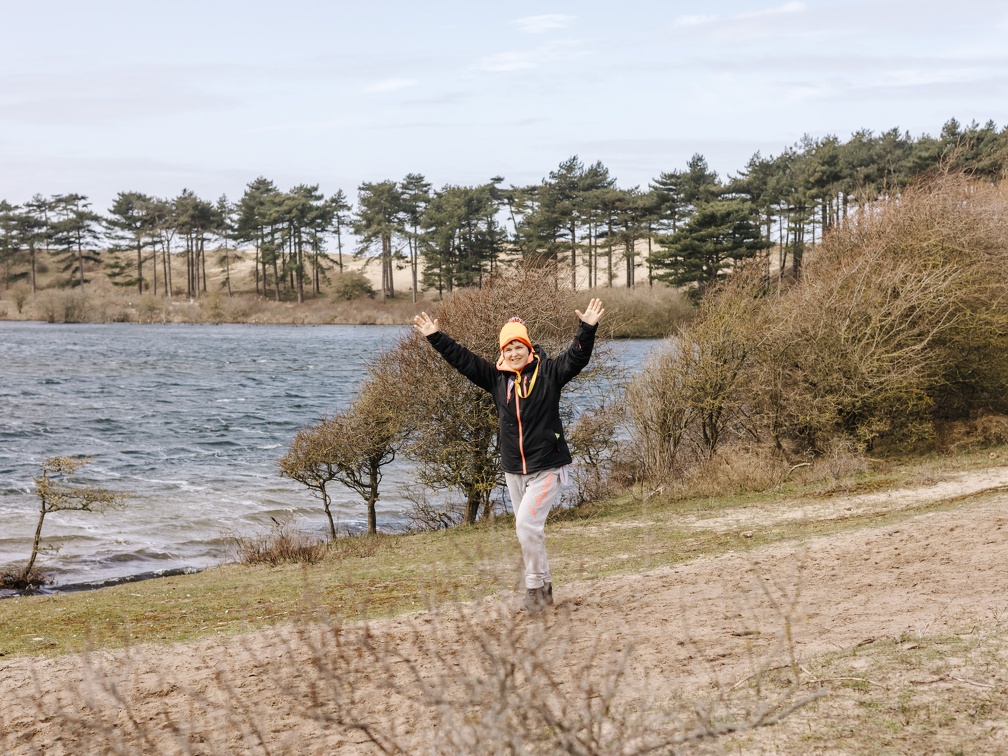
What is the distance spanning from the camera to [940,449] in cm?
2292

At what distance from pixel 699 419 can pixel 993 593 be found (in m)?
14.3

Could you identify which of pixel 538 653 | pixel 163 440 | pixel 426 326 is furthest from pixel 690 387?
pixel 163 440

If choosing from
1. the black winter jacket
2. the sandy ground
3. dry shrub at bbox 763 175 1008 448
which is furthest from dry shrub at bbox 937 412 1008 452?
the black winter jacket

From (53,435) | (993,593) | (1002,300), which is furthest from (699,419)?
(53,435)

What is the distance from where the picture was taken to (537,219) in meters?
89.1

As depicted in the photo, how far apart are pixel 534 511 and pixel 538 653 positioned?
142 centimetres

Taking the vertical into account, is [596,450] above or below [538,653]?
below

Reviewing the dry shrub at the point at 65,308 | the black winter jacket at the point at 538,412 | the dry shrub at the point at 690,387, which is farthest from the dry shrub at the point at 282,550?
the dry shrub at the point at 65,308

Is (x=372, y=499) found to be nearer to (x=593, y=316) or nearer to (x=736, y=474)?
(x=736, y=474)

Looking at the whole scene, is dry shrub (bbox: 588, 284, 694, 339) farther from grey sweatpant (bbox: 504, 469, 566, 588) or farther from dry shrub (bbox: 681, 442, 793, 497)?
grey sweatpant (bbox: 504, 469, 566, 588)

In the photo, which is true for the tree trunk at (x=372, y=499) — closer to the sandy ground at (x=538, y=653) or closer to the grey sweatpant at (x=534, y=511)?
the sandy ground at (x=538, y=653)

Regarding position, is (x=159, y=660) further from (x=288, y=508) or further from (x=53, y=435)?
(x=53, y=435)

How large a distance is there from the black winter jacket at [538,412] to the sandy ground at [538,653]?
1.22 meters

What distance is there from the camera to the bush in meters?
108
